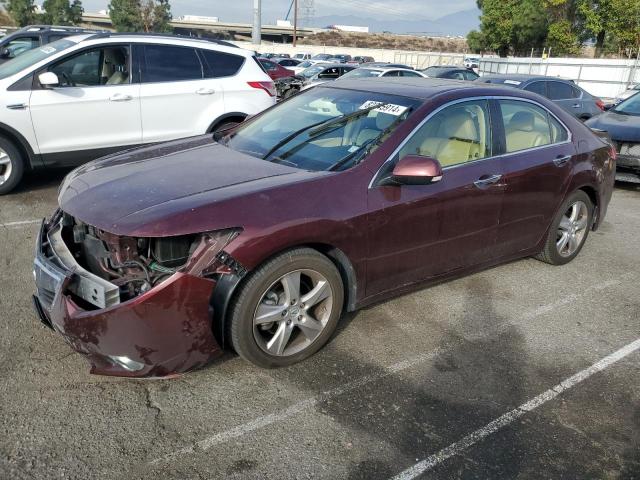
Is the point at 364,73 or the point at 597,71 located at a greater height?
the point at 597,71

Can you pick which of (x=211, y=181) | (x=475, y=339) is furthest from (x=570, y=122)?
(x=211, y=181)

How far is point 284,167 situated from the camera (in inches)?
141

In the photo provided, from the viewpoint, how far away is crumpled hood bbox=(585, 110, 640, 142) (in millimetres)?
8086

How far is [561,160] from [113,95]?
5109 mm

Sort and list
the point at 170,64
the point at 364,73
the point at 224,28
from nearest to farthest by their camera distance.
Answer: the point at 170,64, the point at 364,73, the point at 224,28

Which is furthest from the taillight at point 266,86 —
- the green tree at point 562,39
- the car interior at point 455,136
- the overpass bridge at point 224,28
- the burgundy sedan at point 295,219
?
the overpass bridge at point 224,28

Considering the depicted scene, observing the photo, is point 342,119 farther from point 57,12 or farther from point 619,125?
point 57,12

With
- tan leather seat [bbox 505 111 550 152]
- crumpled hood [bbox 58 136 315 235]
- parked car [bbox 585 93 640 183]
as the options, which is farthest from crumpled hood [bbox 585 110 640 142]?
crumpled hood [bbox 58 136 315 235]

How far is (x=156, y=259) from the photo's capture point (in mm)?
2957

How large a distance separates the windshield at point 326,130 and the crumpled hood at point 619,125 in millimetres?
5635

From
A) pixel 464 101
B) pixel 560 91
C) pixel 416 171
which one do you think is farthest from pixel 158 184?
pixel 560 91

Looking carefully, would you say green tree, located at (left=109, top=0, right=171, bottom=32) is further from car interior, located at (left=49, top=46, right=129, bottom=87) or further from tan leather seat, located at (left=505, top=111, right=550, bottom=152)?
tan leather seat, located at (left=505, top=111, right=550, bottom=152)

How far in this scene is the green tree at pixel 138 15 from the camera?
68062mm

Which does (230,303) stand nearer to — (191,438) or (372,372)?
(191,438)
